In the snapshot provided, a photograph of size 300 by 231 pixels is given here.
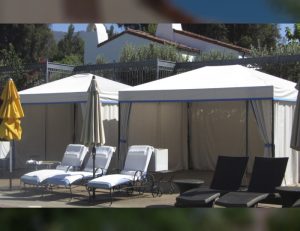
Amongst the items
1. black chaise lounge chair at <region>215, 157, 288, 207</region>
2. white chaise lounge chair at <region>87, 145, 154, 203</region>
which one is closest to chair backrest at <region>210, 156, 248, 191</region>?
black chaise lounge chair at <region>215, 157, 288, 207</region>

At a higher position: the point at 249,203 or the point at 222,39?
the point at 222,39

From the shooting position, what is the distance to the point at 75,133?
47.3 ft

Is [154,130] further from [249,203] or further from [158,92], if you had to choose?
[249,203]

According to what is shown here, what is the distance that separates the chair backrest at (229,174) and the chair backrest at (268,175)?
11.7 inches

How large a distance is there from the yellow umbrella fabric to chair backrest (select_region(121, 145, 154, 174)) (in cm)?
231

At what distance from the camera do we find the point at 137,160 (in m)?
9.90

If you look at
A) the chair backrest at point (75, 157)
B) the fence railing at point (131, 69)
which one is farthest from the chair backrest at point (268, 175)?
the fence railing at point (131, 69)

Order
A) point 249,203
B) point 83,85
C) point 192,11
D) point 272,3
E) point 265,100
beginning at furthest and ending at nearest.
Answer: point 83,85 < point 265,100 < point 249,203 < point 192,11 < point 272,3

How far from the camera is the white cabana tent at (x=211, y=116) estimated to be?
10.2m

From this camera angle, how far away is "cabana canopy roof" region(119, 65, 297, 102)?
10.1 meters

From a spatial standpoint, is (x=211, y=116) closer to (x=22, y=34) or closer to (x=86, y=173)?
(x=86, y=173)

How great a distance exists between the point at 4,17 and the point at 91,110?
28.1 ft

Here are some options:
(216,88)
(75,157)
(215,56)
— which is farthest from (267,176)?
(215,56)

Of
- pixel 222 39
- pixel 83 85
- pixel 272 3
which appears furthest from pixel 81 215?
pixel 222 39
